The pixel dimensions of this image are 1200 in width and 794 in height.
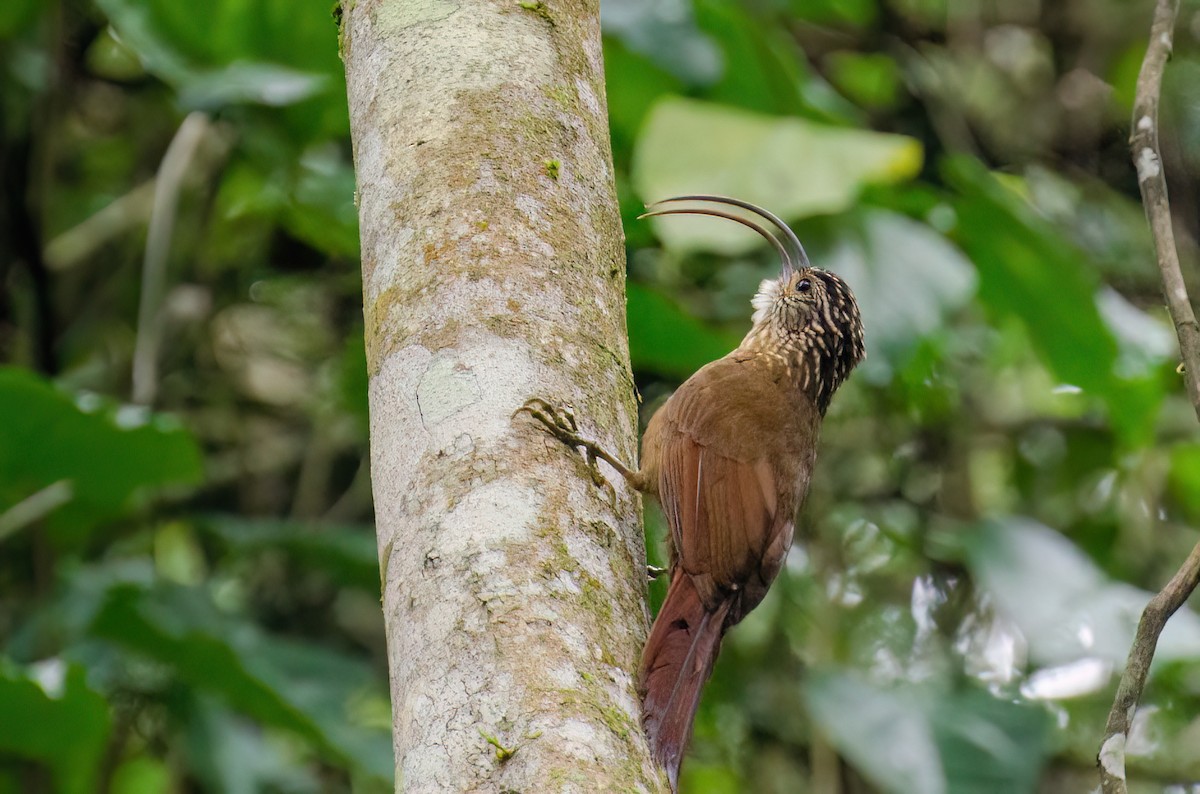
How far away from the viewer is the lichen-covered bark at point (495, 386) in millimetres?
1574

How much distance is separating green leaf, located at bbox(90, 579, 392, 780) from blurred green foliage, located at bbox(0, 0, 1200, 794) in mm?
17

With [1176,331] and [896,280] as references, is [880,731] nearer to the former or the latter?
[896,280]

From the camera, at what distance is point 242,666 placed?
3.65 meters

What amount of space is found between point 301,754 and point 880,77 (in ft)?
12.6

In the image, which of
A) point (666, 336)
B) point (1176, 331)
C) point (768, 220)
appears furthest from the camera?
point (666, 336)

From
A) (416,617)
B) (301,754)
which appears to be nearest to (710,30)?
(416,617)

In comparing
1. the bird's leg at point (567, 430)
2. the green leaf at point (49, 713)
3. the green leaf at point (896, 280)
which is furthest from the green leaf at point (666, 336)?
the bird's leg at point (567, 430)

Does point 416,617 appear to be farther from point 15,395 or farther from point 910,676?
point 910,676

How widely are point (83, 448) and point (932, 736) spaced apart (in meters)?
2.59

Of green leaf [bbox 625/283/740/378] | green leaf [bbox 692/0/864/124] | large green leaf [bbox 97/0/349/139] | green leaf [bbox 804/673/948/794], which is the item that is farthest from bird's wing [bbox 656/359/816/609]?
large green leaf [bbox 97/0/349/139]

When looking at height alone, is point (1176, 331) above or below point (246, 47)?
below

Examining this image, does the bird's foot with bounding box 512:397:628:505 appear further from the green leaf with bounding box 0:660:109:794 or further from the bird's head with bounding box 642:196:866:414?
the green leaf with bounding box 0:660:109:794

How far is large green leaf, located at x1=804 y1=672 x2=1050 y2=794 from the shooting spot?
152 inches

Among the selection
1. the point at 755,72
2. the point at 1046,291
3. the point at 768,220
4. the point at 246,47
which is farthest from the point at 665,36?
the point at 1046,291
